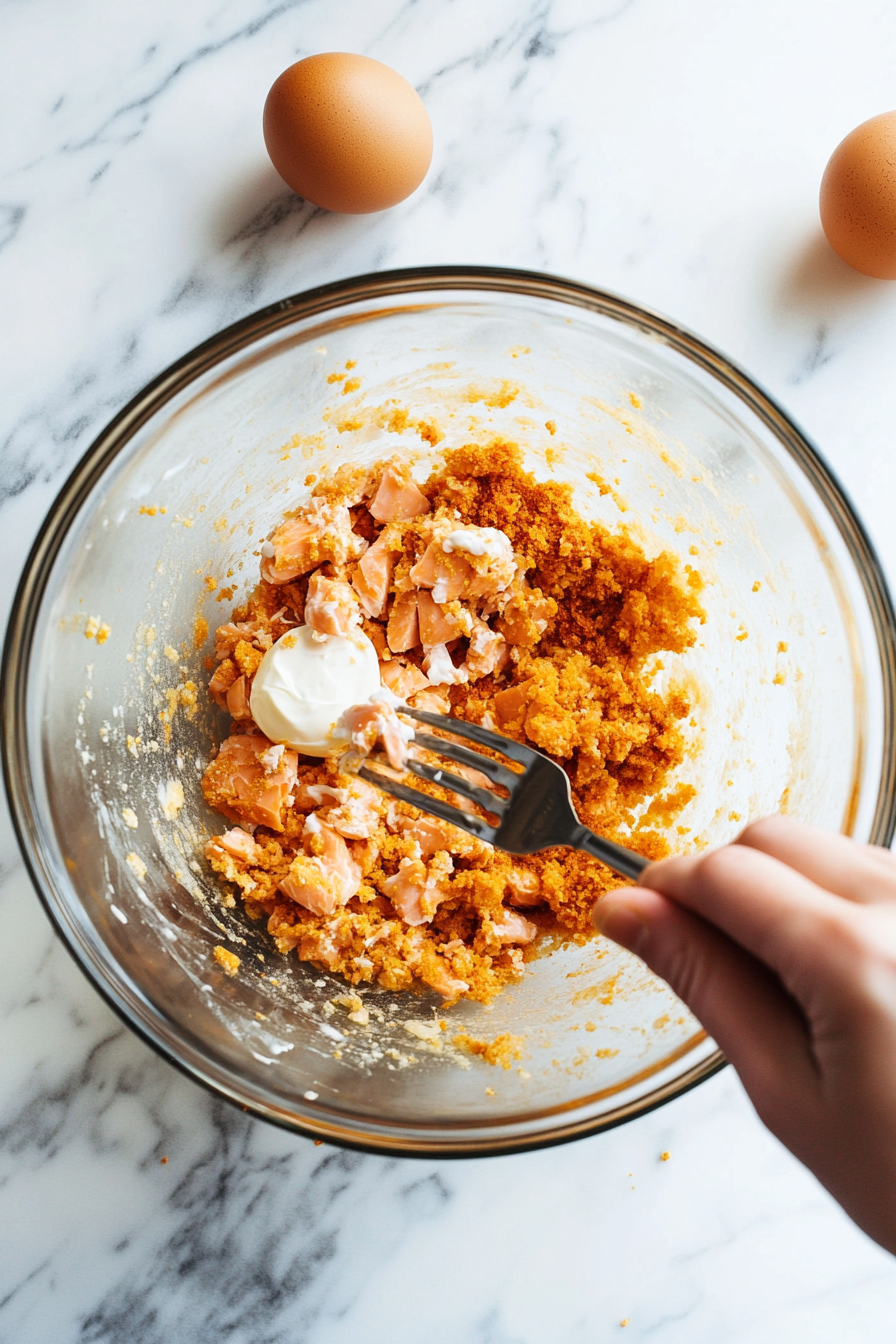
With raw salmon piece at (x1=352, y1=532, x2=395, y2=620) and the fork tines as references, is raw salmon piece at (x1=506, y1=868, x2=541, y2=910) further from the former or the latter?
raw salmon piece at (x1=352, y1=532, x2=395, y2=620)

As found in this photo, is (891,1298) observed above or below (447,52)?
below

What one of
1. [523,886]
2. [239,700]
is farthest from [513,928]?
[239,700]

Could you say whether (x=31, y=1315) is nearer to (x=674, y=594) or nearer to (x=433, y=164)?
(x=674, y=594)

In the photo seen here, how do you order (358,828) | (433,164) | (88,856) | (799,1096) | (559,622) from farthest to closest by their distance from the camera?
1. (433,164)
2. (559,622)
3. (358,828)
4. (88,856)
5. (799,1096)

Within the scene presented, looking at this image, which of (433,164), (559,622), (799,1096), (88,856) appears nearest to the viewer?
(799,1096)

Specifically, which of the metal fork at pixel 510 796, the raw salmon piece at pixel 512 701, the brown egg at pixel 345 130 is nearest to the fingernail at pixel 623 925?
the metal fork at pixel 510 796

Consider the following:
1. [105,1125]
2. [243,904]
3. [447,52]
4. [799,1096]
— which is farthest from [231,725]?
[447,52]

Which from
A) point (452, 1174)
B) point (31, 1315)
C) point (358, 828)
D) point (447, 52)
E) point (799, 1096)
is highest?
point (447, 52)
